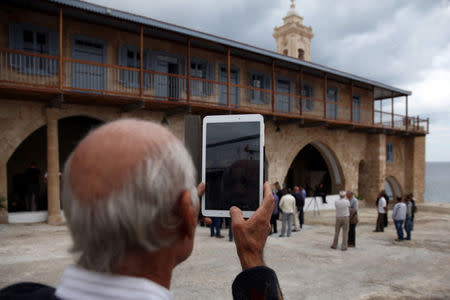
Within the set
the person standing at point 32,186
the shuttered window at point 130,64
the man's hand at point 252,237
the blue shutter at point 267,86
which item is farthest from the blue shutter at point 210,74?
the man's hand at point 252,237

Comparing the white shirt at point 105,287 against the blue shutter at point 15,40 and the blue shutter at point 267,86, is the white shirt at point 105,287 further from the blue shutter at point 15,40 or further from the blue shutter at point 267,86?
the blue shutter at point 267,86

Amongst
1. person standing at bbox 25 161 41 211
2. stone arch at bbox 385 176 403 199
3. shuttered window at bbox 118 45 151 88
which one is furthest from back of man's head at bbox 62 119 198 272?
stone arch at bbox 385 176 403 199

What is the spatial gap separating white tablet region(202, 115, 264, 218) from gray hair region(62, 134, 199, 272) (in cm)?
104

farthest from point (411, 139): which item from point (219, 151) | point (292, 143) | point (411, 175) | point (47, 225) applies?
point (219, 151)

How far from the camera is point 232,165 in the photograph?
192cm

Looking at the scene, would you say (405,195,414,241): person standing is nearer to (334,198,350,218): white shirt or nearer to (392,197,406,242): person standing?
(392,197,406,242): person standing

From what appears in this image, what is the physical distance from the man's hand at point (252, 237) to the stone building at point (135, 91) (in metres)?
6.79

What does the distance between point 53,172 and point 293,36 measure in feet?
98.8

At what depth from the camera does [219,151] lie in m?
1.94

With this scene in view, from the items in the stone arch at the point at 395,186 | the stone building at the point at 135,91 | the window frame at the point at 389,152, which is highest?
the stone building at the point at 135,91

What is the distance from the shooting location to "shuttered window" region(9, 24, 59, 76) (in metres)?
10.4

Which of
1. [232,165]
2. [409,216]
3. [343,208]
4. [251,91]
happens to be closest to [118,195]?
[232,165]

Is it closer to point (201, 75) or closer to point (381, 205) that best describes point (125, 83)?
point (201, 75)

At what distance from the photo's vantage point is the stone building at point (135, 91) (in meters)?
10.4
